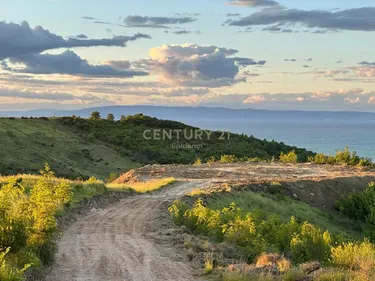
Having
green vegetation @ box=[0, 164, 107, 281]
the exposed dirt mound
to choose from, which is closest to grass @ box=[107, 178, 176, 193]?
the exposed dirt mound

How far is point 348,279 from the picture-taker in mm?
10211

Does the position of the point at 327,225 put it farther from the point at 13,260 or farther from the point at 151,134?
the point at 151,134

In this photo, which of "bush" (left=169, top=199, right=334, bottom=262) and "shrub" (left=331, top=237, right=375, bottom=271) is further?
"bush" (left=169, top=199, right=334, bottom=262)

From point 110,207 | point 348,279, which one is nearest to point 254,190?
point 110,207

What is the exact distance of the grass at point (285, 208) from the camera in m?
25.8

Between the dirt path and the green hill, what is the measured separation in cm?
3302

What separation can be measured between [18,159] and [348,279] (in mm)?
49052

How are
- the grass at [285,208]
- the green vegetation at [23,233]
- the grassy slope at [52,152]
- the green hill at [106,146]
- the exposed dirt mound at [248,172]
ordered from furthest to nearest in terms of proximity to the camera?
the green hill at [106,146]
the grassy slope at [52,152]
the exposed dirt mound at [248,172]
the grass at [285,208]
the green vegetation at [23,233]

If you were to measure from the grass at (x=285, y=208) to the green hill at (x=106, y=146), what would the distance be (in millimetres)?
28653

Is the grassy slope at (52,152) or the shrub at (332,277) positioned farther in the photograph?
the grassy slope at (52,152)

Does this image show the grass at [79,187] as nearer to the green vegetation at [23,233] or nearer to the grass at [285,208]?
the grass at [285,208]

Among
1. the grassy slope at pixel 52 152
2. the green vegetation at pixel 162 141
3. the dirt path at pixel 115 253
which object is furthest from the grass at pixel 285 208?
the green vegetation at pixel 162 141

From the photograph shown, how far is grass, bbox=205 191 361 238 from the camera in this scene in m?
25.8

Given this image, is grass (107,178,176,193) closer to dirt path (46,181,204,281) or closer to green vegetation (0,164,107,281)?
dirt path (46,181,204,281)
